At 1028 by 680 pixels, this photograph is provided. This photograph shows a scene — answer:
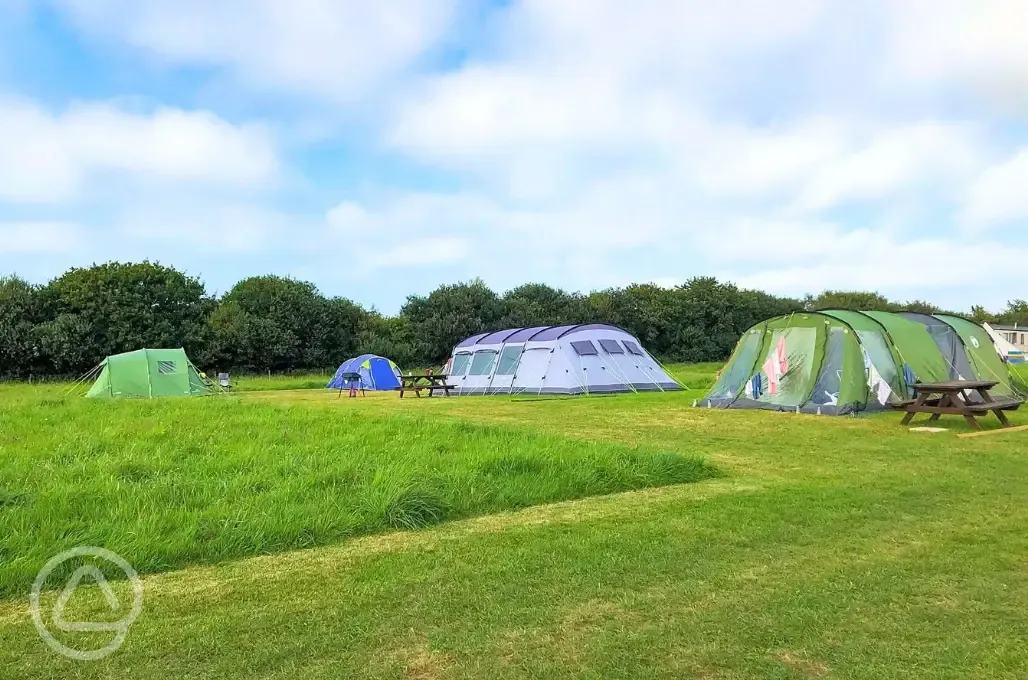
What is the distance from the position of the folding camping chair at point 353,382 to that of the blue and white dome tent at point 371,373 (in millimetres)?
49

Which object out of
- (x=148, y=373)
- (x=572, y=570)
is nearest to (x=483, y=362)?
(x=148, y=373)

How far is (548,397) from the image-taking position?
19094mm

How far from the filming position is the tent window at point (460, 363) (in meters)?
23.1

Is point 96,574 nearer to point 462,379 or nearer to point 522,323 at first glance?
point 462,379

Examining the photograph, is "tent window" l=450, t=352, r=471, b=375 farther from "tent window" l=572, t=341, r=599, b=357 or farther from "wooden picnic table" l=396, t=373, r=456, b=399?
"tent window" l=572, t=341, r=599, b=357

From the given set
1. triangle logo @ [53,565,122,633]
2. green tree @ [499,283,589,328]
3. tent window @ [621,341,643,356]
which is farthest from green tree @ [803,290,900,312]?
triangle logo @ [53,565,122,633]

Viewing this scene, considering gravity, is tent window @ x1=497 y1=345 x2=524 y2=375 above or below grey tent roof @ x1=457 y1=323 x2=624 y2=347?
below

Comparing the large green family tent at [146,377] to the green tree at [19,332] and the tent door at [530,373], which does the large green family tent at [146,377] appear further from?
the green tree at [19,332]

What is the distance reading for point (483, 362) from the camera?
2239 centimetres

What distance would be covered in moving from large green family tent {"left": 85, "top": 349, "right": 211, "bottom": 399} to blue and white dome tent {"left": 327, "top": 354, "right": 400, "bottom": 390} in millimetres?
5964

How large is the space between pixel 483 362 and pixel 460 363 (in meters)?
1.32

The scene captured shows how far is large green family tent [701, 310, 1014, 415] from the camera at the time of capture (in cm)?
1289

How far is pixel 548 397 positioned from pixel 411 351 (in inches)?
773

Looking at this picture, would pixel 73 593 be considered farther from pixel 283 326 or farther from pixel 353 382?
pixel 283 326
